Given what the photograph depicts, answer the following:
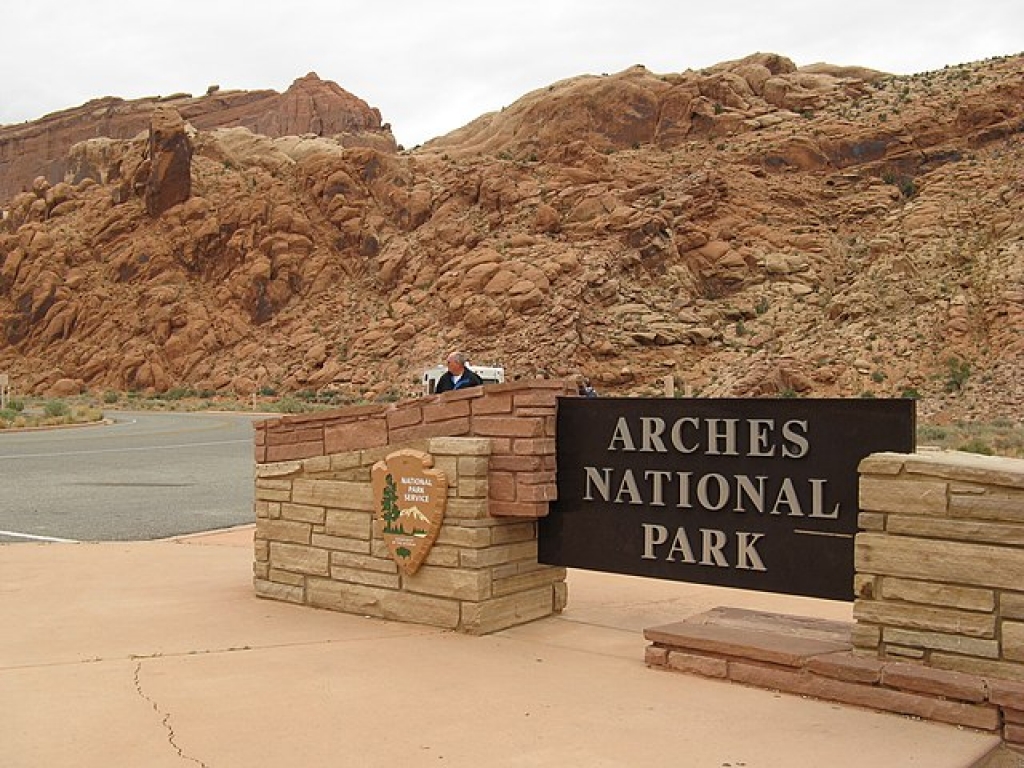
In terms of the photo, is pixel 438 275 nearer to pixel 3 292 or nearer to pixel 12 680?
pixel 3 292

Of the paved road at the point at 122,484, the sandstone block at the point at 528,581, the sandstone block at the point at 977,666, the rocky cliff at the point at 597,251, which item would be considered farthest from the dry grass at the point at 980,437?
the sandstone block at the point at 977,666

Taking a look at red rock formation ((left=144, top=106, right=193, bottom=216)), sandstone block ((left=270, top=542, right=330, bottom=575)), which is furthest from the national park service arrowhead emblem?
red rock formation ((left=144, top=106, right=193, bottom=216))

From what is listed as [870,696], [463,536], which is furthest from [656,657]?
[463,536]

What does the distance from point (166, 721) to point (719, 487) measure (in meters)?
3.30

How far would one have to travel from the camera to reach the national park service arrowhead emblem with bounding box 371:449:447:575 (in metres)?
6.79

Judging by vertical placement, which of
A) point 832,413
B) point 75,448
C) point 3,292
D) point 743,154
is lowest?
point 75,448

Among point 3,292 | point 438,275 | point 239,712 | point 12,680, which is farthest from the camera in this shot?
point 3,292

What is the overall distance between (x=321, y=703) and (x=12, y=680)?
1.79 m

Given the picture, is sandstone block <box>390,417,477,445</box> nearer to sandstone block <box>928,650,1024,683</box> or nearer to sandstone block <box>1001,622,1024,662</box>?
sandstone block <box>928,650,1024,683</box>

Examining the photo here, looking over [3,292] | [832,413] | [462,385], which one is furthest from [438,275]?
[832,413]

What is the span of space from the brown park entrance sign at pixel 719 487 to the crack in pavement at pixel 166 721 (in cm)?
268

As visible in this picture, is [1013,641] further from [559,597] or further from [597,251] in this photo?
[597,251]

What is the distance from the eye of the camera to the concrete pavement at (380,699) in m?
4.52

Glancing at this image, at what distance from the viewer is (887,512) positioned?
5258mm
